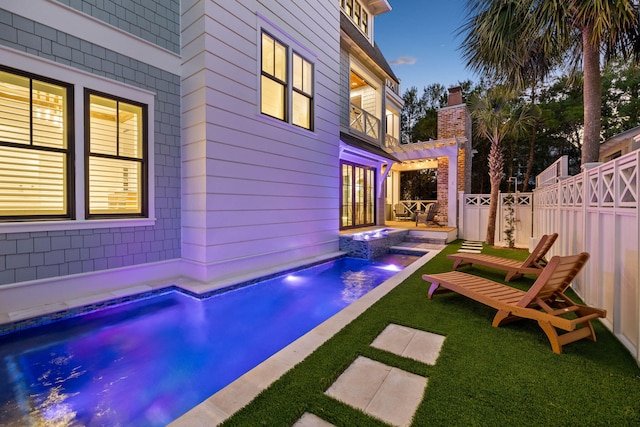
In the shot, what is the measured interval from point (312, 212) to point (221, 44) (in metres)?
4.32

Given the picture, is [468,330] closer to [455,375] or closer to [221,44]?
[455,375]

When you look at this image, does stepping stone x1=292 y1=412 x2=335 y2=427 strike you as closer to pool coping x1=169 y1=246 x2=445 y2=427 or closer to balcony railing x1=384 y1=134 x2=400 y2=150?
pool coping x1=169 y1=246 x2=445 y2=427

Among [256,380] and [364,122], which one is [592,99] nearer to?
[364,122]

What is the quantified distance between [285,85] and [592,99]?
675 cm

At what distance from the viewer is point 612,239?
119 inches

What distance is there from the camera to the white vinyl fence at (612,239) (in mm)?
2566

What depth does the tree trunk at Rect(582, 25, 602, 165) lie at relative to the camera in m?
5.88

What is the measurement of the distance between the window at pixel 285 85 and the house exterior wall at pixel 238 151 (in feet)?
0.83

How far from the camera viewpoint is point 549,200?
6.88 m

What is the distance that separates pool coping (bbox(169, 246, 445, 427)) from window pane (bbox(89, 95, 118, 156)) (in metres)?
4.53

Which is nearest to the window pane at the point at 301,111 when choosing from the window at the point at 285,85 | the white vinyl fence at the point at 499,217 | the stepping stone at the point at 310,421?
the window at the point at 285,85

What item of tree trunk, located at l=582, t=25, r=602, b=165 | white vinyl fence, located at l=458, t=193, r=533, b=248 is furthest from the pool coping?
white vinyl fence, located at l=458, t=193, r=533, b=248

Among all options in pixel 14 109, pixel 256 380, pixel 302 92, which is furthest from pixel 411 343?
pixel 302 92

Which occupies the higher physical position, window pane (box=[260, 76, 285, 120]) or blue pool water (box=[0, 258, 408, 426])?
window pane (box=[260, 76, 285, 120])
